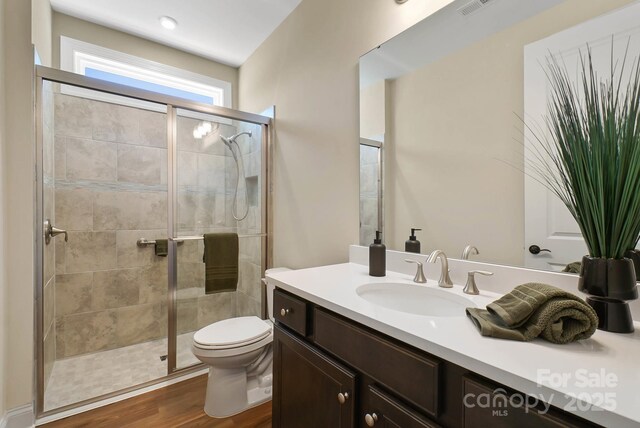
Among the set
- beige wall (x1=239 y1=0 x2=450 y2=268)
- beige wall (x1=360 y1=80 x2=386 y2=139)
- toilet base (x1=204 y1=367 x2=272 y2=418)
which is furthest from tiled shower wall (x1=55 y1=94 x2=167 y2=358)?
beige wall (x1=360 y1=80 x2=386 y2=139)

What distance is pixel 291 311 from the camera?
3.60 feet

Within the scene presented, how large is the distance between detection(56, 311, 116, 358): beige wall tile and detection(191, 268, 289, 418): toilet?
4.22 ft

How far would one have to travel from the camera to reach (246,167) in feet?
7.79

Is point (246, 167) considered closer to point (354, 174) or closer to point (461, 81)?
point (354, 174)

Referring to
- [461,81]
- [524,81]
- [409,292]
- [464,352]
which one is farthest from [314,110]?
[464,352]

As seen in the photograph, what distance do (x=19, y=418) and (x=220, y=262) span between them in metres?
1.25

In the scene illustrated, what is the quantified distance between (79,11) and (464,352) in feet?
10.5

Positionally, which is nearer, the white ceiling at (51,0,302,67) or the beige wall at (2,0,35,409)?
the beige wall at (2,0,35,409)

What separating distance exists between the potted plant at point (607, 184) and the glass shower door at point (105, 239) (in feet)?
7.56

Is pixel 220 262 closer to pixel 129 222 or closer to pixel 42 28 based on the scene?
pixel 129 222

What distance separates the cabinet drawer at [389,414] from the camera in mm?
647

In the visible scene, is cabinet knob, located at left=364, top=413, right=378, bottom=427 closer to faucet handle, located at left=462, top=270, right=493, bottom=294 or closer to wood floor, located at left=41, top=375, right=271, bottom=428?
faucet handle, located at left=462, top=270, right=493, bottom=294

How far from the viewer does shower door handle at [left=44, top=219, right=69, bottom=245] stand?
1.71 m

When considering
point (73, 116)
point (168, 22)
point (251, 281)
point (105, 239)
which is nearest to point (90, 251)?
point (105, 239)
